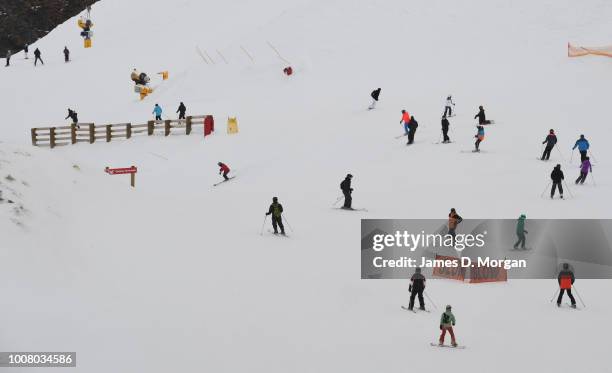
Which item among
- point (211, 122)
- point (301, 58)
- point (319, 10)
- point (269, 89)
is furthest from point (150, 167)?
point (319, 10)

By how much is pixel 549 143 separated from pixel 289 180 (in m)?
9.46

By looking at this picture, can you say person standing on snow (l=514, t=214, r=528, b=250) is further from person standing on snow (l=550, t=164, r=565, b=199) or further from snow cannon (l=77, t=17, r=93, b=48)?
snow cannon (l=77, t=17, r=93, b=48)

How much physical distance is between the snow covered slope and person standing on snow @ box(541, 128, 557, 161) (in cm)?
36

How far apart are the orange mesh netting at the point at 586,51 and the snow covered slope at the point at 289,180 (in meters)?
0.52

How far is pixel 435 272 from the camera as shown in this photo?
18.9m

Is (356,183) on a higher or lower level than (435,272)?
higher

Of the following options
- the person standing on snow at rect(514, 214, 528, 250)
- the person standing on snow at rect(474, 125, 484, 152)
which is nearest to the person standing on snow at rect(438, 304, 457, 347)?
the person standing on snow at rect(514, 214, 528, 250)

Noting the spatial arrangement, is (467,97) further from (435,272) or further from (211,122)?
(435,272)

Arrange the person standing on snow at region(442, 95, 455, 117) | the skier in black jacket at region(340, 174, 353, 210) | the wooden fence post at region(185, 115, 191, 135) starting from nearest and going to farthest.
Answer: the skier in black jacket at region(340, 174, 353, 210) → the person standing on snow at region(442, 95, 455, 117) → the wooden fence post at region(185, 115, 191, 135)

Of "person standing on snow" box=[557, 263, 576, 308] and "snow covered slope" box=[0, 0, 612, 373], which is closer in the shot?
"snow covered slope" box=[0, 0, 612, 373]

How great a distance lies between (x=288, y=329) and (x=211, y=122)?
72.0 ft

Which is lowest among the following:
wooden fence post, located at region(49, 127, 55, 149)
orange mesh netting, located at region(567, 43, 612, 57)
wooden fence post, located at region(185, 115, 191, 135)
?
wooden fence post, located at region(49, 127, 55, 149)

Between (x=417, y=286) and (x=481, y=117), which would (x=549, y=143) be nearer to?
(x=481, y=117)

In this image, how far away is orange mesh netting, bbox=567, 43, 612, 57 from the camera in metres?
38.2
